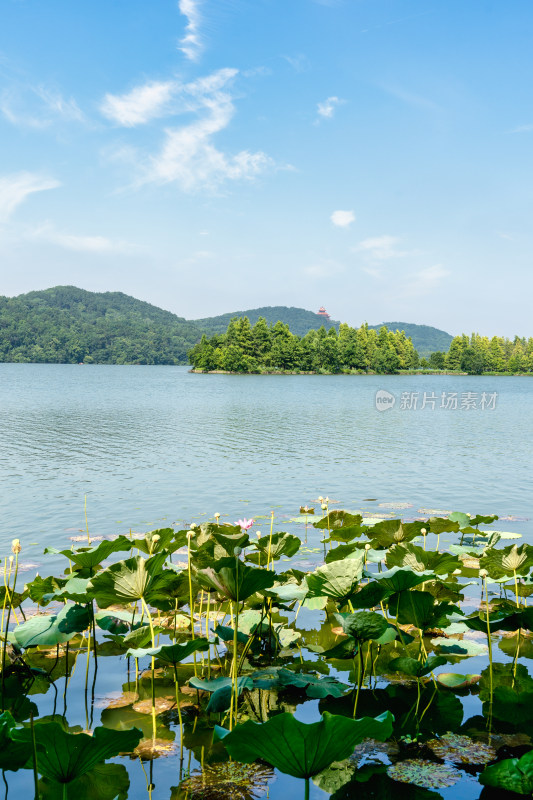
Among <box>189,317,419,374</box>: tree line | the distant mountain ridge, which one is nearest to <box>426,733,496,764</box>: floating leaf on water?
<box>189,317,419,374</box>: tree line

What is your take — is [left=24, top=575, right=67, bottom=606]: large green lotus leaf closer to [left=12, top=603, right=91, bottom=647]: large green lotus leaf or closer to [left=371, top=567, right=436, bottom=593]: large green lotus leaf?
[left=12, top=603, right=91, bottom=647]: large green lotus leaf

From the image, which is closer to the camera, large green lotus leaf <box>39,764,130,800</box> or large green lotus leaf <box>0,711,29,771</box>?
large green lotus leaf <box>0,711,29,771</box>

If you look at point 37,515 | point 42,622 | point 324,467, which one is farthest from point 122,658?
point 324,467

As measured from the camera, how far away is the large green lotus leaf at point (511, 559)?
15.1 ft

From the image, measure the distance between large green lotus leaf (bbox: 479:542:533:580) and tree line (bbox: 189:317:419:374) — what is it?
96038mm

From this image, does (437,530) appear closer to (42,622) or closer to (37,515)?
(42,622)

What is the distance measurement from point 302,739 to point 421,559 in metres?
2.43

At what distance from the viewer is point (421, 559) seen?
4316 millimetres

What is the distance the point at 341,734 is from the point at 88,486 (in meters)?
12.4

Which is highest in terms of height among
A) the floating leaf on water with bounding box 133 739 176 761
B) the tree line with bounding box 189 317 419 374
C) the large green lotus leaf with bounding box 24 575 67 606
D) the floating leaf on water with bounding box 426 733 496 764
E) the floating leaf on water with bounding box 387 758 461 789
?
the tree line with bounding box 189 317 419 374

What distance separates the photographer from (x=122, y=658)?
4992 millimetres

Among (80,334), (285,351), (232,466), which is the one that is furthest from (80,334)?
(232,466)

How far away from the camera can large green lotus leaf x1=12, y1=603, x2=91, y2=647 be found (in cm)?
377

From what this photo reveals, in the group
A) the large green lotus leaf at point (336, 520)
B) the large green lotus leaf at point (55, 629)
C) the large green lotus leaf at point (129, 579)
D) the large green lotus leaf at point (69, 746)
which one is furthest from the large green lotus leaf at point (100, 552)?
the large green lotus leaf at point (336, 520)
